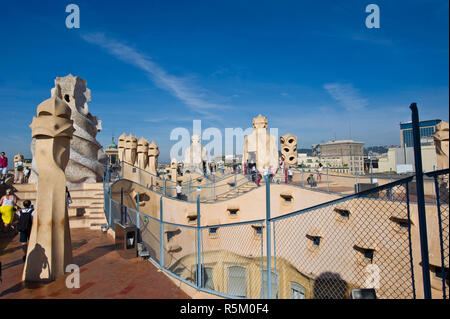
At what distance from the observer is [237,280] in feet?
44.8

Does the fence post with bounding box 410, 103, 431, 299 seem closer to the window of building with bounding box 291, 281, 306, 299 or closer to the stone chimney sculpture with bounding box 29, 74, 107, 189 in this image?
the window of building with bounding box 291, 281, 306, 299

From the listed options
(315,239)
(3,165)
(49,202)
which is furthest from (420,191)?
(3,165)

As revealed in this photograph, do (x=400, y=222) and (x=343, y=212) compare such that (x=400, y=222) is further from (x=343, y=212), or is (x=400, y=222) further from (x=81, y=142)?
(x=81, y=142)

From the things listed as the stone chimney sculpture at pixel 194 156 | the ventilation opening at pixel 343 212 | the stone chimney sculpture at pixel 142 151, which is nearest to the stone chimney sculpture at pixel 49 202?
the ventilation opening at pixel 343 212

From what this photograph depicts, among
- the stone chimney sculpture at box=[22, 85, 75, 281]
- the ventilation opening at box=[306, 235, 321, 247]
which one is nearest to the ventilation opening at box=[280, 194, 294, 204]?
the ventilation opening at box=[306, 235, 321, 247]

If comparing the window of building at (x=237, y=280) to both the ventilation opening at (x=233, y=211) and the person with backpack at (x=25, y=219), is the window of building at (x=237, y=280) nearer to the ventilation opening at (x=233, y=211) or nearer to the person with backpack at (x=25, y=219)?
the ventilation opening at (x=233, y=211)

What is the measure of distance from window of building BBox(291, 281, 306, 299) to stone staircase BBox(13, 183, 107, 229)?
7.87 m

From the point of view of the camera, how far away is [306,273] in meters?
11.1

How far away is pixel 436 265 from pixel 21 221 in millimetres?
10216

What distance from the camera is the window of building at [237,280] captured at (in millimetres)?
12820

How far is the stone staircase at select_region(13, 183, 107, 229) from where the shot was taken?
9469 millimetres

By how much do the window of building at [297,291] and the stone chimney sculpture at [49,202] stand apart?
893 centimetres

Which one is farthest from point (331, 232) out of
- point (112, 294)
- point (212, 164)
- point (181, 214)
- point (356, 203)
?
point (212, 164)

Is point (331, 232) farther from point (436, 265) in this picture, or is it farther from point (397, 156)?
point (397, 156)
